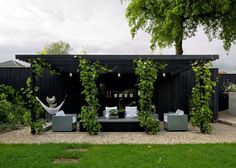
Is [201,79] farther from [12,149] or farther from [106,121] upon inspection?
[12,149]

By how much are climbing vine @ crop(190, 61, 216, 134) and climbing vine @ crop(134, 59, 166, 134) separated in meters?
1.12

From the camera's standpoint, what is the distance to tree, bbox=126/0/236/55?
15.4 m

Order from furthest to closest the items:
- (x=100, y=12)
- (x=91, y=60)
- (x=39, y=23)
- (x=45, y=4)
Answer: (x=39, y=23), (x=100, y=12), (x=45, y=4), (x=91, y=60)

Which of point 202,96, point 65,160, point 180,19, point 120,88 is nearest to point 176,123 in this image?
point 202,96

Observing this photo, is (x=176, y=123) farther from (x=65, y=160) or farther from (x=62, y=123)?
(x=65, y=160)

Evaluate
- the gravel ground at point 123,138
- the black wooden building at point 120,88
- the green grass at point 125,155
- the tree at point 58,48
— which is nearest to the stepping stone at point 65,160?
the green grass at point 125,155

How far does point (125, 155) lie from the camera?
198 inches

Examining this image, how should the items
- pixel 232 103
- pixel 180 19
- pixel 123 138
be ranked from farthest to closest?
pixel 180 19 < pixel 232 103 < pixel 123 138

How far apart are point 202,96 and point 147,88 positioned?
5.36ft

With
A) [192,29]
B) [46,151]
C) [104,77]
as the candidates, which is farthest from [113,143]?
[192,29]

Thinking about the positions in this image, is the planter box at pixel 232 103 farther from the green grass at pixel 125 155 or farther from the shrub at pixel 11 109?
the shrub at pixel 11 109

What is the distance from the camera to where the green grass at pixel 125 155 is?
176 inches

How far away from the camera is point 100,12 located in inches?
462

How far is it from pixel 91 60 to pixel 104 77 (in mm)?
4325
